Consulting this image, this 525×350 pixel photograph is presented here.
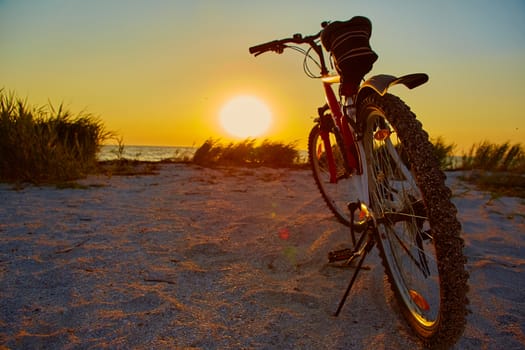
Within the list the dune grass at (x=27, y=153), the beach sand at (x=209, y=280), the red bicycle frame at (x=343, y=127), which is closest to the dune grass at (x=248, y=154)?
the dune grass at (x=27, y=153)

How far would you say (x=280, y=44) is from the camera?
286cm

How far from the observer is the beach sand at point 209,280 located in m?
1.52

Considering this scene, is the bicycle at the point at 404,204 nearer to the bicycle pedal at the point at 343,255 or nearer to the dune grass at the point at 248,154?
the bicycle pedal at the point at 343,255

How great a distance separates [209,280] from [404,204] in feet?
3.85

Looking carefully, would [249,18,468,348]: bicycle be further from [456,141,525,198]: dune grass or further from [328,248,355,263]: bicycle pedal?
[456,141,525,198]: dune grass

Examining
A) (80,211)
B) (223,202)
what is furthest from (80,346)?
(223,202)

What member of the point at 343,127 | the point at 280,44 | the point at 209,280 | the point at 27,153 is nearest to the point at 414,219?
the point at 343,127

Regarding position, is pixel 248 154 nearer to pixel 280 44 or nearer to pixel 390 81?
pixel 280 44

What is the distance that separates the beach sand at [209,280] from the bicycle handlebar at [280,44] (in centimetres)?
153

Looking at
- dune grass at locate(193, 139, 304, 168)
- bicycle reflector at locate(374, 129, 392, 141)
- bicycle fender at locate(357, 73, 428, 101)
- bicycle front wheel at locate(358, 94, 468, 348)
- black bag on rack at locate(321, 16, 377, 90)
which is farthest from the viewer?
dune grass at locate(193, 139, 304, 168)

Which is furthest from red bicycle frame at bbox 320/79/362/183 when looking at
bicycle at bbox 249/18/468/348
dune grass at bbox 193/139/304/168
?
dune grass at bbox 193/139/304/168

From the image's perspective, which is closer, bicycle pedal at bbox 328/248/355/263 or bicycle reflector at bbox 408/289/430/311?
bicycle reflector at bbox 408/289/430/311

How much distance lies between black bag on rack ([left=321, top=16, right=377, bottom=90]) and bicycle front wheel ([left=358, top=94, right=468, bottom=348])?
0.25m

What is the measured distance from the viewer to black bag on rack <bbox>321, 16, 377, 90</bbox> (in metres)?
1.85
